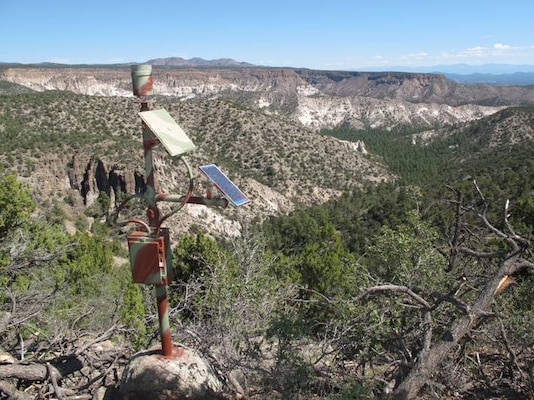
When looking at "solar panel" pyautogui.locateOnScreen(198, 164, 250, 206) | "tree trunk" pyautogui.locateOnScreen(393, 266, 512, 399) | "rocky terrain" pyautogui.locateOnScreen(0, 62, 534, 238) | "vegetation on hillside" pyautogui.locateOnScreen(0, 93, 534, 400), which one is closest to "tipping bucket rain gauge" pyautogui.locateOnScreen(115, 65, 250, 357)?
A: "solar panel" pyautogui.locateOnScreen(198, 164, 250, 206)

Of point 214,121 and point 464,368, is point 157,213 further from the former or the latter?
point 214,121

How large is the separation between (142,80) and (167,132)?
0.60 metres

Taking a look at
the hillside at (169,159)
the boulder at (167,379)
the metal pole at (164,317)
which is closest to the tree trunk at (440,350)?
the boulder at (167,379)

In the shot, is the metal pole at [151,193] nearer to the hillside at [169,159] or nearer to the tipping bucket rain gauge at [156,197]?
the tipping bucket rain gauge at [156,197]

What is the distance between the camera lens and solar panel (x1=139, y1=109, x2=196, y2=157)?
400 cm

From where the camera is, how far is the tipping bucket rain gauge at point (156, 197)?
4146 millimetres

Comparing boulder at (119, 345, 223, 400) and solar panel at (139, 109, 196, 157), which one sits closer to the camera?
solar panel at (139, 109, 196, 157)

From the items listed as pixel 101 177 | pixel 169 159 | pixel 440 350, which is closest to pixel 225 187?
pixel 440 350

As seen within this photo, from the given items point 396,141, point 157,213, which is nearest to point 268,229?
point 157,213

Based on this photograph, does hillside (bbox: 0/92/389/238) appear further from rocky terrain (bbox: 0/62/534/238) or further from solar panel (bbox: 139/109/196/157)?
solar panel (bbox: 139/109/196/157)

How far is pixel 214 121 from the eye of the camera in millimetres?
78625

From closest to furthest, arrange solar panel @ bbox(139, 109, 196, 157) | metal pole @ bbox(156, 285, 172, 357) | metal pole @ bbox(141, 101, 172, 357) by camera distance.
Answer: solar panel @ bbox(139, 109, 196, 157) < metal pole @ bbox(141, 101, 172, 357) < metal pole @ bbox(156, 285, 172, 357)

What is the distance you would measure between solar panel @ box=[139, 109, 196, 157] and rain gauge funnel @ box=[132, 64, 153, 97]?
0.20m

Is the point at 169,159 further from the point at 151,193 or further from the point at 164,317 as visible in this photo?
the point at 151,193
